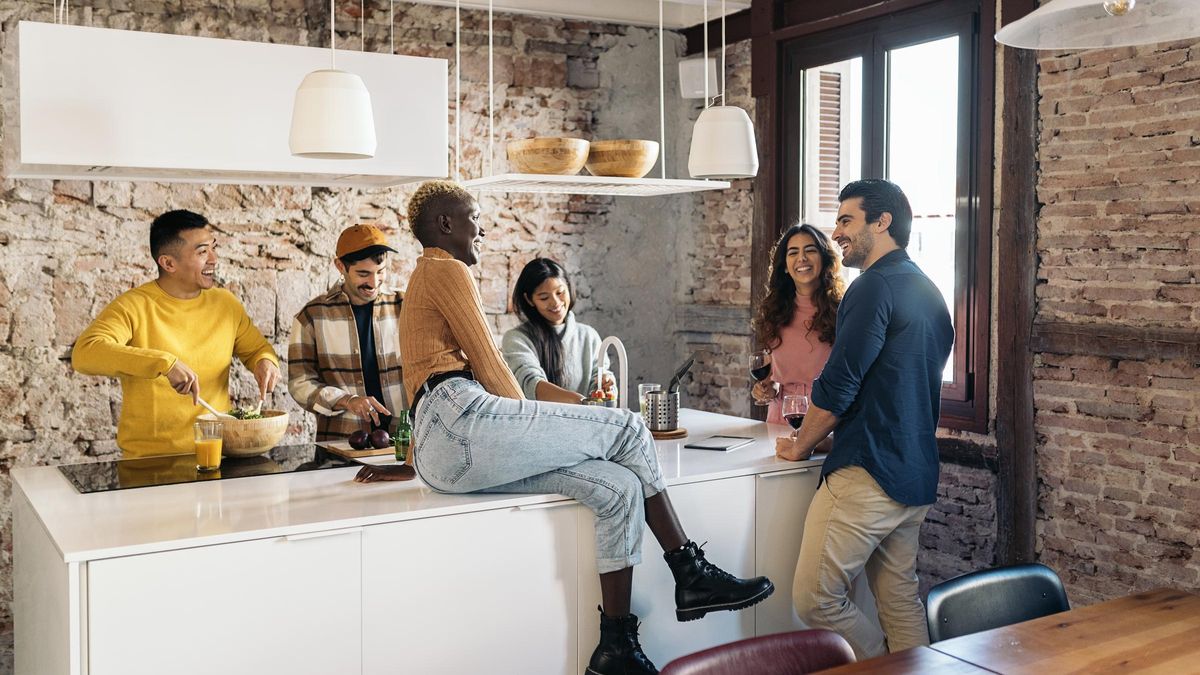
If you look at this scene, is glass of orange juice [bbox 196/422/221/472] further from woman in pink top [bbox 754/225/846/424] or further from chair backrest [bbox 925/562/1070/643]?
chair backrest [bbox 925/562/1070/643]

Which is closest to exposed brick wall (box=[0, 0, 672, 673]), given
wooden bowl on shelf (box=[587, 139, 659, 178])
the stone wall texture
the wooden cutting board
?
the stone wall texture

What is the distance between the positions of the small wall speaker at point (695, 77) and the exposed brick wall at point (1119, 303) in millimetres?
1950

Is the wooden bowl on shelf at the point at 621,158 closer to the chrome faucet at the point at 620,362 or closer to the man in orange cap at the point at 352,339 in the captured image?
the chrome faucet at the point at 620,362

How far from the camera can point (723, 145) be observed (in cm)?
373

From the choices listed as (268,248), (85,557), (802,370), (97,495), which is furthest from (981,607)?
(268,248)

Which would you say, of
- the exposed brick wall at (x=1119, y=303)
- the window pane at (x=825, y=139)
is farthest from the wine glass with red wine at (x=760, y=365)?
the window pane at (x=825, y=139)

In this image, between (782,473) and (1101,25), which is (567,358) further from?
(1101,25)

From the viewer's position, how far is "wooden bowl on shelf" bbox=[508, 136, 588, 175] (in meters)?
3.45

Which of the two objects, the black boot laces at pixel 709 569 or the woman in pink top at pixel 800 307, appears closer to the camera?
the black boot laces at pixel 709 569

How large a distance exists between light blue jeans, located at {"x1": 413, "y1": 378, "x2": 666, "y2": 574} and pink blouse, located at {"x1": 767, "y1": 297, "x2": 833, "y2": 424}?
121 cm

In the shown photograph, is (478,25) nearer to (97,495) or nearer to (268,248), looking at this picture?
(268,248)

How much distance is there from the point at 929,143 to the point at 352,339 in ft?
8.82

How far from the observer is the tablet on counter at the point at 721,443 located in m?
3.75

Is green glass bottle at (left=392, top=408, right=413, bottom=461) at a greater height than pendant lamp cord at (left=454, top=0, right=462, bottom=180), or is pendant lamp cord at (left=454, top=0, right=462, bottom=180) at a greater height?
pendant lamp cord at (left=454, top=0, right=462, bottom=180)
